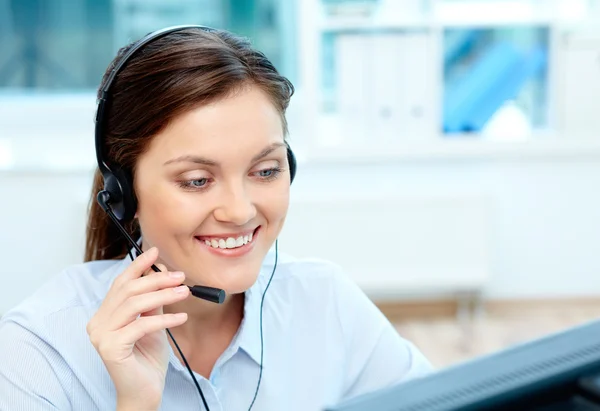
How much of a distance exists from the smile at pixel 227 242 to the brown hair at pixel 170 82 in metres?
0.14

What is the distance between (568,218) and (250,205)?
8.14 feet

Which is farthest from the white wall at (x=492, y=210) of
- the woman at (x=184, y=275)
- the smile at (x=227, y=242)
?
the smile at (x=227, y=242)

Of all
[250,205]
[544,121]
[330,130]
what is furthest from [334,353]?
[544,121]

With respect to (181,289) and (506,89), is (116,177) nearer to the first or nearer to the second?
(181,289)

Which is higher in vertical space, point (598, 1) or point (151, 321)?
point (598, 1)

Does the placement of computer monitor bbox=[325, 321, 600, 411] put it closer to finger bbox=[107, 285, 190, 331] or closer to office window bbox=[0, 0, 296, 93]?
finger bbox=[107, 285, 190, 331]

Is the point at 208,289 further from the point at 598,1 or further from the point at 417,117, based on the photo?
the point at 598,1

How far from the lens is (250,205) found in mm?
997

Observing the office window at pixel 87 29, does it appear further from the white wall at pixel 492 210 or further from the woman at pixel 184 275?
the woman at pixel 184 275

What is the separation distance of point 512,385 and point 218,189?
56cm

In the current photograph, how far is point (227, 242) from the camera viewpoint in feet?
3.36

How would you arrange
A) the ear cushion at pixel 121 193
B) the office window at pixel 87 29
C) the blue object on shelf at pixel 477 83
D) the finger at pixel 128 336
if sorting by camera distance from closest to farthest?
the finger at pixel 128 336 → the ear cushion at pixel 121 193 → the blue object on shelf at pixel 477 83 → the office window at pixel 87 29

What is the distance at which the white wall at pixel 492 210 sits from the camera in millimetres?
3068

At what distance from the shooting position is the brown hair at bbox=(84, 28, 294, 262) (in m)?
1.01
